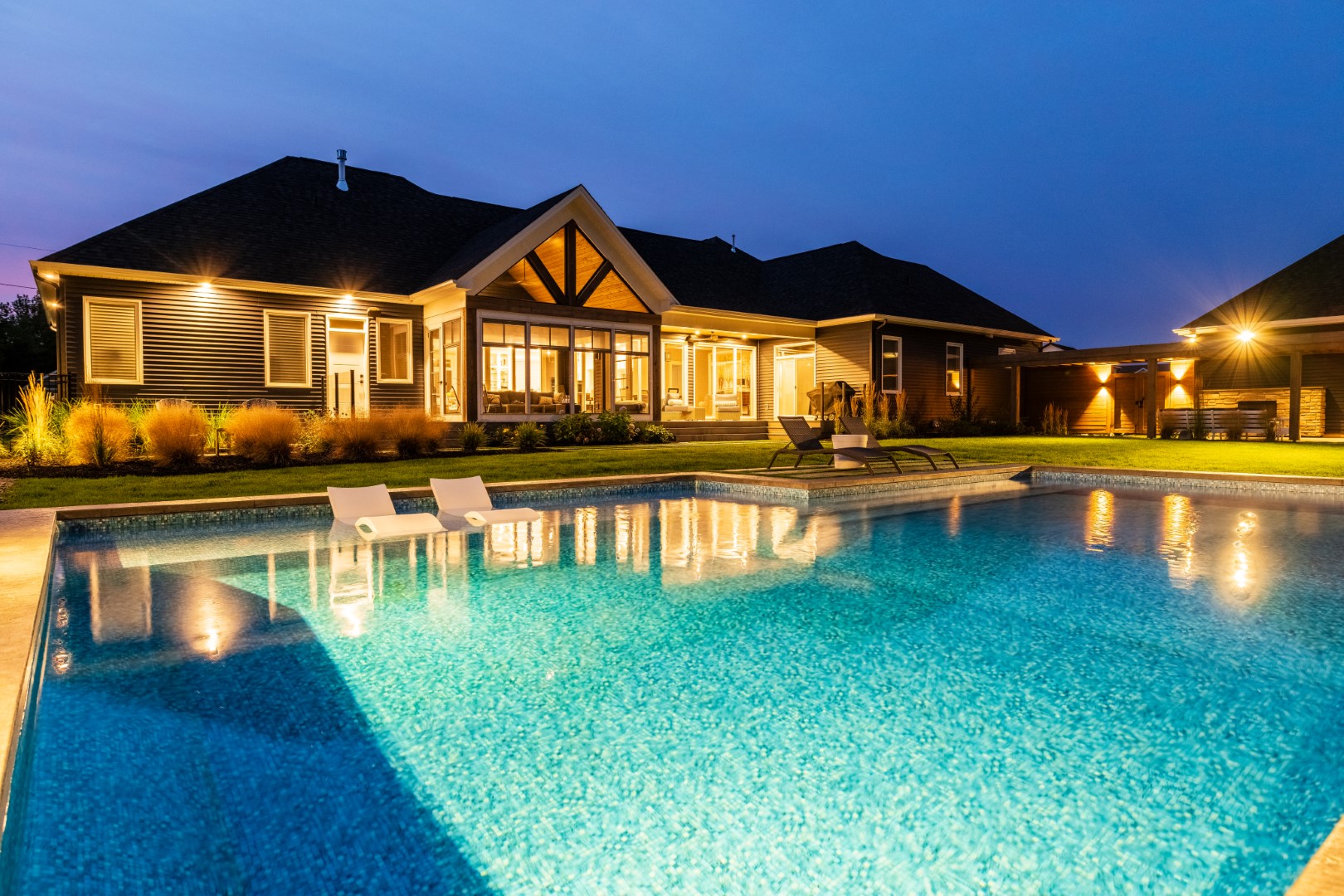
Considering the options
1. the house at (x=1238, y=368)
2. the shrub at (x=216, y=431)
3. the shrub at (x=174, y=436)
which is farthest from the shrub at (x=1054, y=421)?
the shrub at (x=174, y=436)

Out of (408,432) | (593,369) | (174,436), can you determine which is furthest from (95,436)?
(593,369)

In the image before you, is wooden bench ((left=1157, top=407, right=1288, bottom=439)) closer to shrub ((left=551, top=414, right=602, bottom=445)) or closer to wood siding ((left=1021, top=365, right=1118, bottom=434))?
wood siding ((left=1021, top=365, right=1118, bottom=434))

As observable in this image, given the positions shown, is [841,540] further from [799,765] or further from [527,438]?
[527,438]

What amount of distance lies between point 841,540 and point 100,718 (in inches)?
228

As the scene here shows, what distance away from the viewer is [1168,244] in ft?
324

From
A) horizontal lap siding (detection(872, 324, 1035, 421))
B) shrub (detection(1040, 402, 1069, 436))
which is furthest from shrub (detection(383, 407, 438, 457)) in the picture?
shrub (detection(1040, 402, 1069, 436))

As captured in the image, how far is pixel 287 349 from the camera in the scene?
16.5 metres

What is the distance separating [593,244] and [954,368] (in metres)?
12.4

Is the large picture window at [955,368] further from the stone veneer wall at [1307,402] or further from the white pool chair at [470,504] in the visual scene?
the white pool chair at [470,504]

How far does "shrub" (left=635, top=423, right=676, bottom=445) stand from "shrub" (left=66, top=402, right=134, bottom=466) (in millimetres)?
9582

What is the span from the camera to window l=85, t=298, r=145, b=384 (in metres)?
14.5

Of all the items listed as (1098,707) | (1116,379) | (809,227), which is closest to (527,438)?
(1098,707)

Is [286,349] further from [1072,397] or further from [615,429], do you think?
[1072,397]

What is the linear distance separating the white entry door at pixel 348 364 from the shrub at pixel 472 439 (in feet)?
11.7
